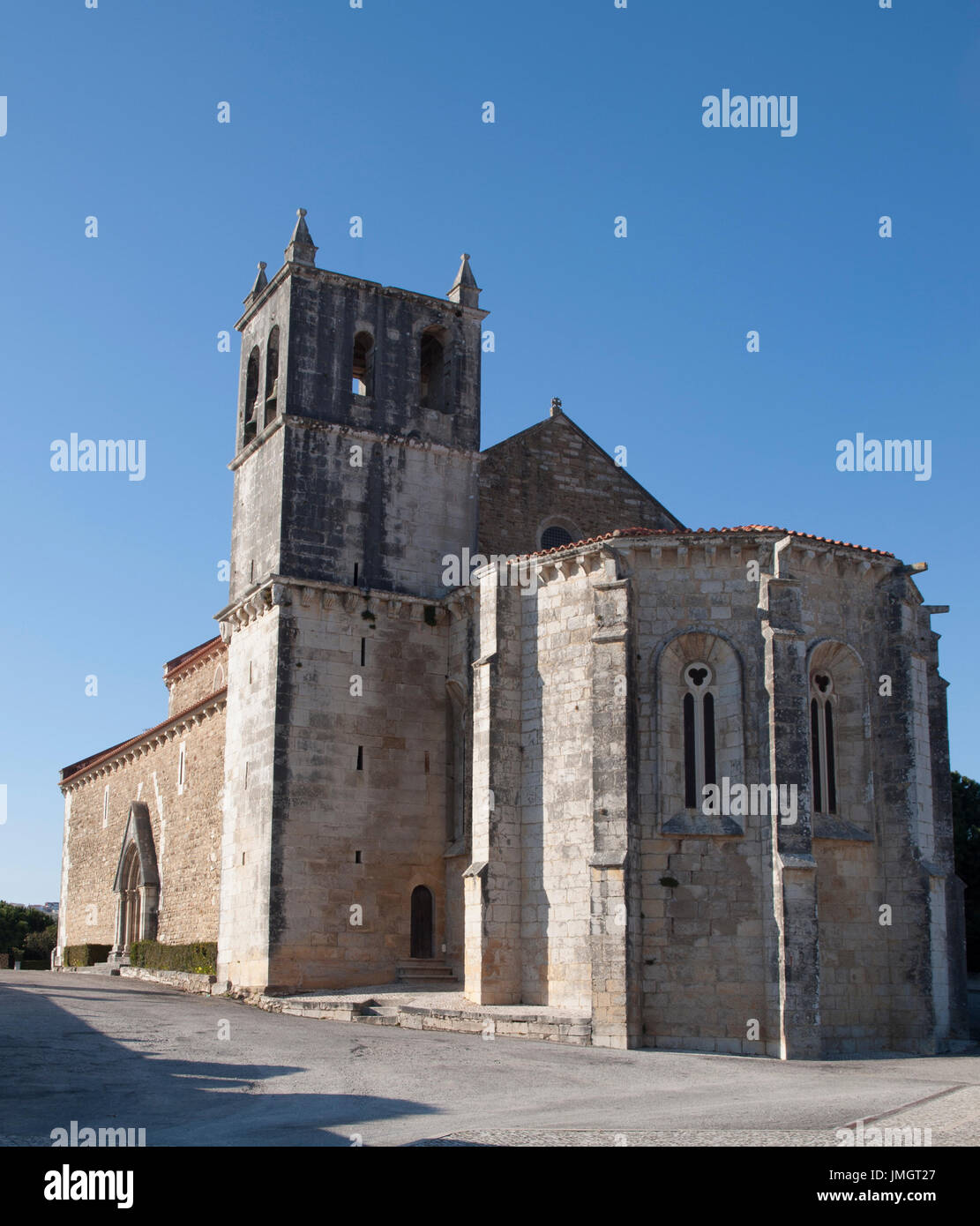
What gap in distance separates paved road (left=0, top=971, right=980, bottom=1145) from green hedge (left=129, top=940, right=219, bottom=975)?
6.25 metres

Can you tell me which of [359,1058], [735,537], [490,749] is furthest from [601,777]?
[359,1058]

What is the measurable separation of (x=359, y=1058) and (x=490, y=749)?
739 centimetres

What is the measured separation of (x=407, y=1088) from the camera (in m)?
14.7

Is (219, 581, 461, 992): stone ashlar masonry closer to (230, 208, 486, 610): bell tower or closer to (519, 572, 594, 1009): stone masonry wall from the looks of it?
(230, 208, 486, 610): bell tower

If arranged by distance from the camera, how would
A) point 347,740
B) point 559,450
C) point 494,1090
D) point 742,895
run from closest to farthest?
point 494,1090, point 742,895, point 347,740, point 559,450

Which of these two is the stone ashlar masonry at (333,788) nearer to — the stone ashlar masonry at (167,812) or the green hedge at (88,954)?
the stone ashlar masonry at (167,812)

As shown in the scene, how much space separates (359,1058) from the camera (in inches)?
685

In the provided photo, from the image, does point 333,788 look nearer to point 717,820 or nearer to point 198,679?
point 717,820

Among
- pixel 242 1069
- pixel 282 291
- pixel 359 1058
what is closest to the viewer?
pixel 242 1069

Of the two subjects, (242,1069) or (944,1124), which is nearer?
(944,1124)

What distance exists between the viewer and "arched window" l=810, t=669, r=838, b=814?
2236cm

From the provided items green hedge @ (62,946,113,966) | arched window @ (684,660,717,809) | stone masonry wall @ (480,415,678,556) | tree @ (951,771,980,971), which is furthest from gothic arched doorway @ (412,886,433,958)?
tree @ (951,771,980,971)

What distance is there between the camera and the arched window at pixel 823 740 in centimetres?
2236

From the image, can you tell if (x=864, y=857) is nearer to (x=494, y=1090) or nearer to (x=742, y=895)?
(x=742, y=895)
